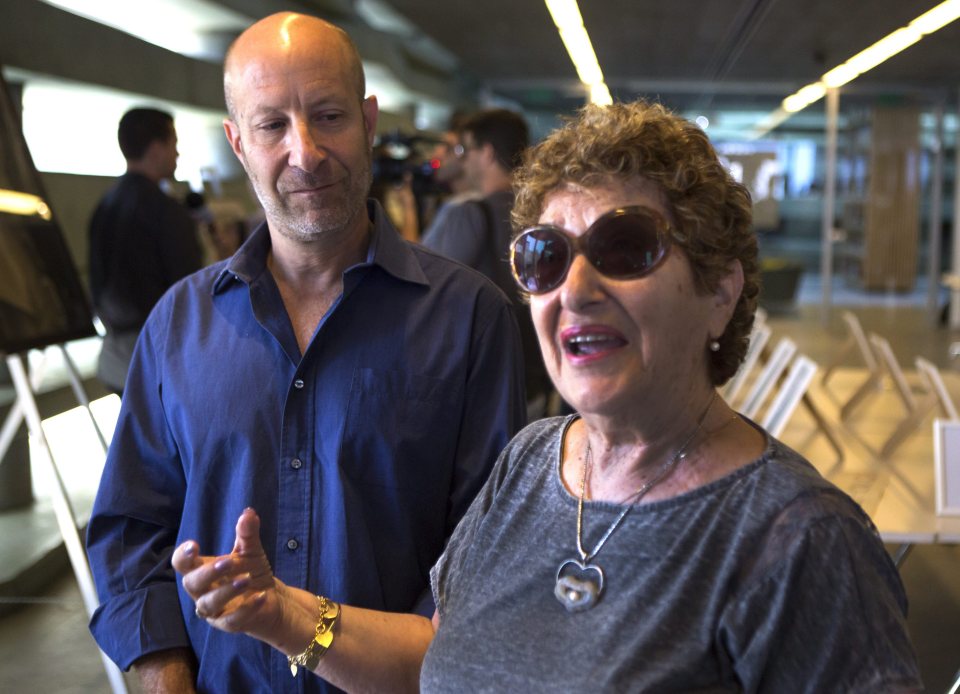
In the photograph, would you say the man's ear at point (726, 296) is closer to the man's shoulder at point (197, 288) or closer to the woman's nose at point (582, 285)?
the woman's nose at point (582, 285)

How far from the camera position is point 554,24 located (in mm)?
6504

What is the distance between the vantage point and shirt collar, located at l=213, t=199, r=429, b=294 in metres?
1.71

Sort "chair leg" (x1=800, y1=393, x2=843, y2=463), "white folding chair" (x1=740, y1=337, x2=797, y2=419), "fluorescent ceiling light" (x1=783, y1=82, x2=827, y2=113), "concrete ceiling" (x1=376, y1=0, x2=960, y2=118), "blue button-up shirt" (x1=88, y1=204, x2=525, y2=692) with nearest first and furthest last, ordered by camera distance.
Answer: "blue button-up shirt" (x1=88, y1=204, x2=525, y2=692), "chair leg" (x1=800, y1=393, x2=843, y2=463), "white folding chair" (x1=740, y1=337, x2=797, y2=419), "concrete ceiling" (x1=376, y1=0, x2=960, y2=118), "fluorescent ceiling light" (x1=783, y1=82, x2=827, y2=113)

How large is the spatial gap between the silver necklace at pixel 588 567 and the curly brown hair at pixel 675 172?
0.15m

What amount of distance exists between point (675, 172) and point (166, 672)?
1176 millimetres

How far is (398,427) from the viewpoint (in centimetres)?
165

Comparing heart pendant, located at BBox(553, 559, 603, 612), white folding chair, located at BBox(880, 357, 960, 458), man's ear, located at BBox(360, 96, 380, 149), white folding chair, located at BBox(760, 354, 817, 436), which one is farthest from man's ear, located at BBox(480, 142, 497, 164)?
heart pendant, located at BBox(553, 559, 603, 612)

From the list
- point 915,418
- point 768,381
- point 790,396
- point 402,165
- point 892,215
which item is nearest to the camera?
point 790,396

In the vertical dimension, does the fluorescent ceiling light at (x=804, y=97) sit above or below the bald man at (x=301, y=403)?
above

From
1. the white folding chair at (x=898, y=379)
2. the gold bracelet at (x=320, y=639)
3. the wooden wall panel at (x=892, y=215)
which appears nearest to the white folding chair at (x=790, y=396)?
the white folding chair at (x=898, y=379)

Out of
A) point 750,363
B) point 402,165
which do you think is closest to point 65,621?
point 402,165

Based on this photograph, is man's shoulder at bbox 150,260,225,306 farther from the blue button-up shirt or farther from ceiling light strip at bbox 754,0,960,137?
ceiling light strip at bbox 754,0,960,137

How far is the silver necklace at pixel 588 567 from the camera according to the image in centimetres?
115

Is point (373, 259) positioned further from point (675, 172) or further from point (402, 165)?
point (402, 165)
